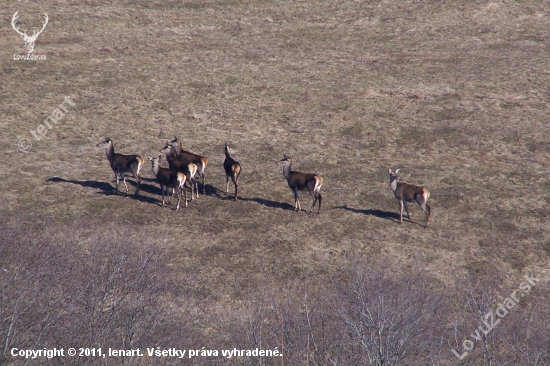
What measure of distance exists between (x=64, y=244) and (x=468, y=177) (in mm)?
17123

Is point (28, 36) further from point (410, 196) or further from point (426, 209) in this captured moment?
point (426, 209)

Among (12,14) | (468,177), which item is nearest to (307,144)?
(468,177)

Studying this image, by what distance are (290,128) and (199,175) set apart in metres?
7.72

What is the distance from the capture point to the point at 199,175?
25.8m

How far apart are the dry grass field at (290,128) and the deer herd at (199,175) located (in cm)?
72

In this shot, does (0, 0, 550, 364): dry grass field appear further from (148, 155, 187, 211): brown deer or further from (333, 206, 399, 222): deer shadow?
(148, 155, 187, 211): brown deer

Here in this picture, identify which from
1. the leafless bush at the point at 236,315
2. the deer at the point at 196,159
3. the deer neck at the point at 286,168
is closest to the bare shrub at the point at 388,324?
the leafless bush at the point at 236,315

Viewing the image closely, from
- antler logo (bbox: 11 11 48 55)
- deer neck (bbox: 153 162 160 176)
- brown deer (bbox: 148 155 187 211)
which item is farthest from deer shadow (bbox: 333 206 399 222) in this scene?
antler logo (bbox: 11 11 48 55)

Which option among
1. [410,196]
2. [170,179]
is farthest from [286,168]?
[410,196]

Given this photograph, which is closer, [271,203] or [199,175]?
[271,203]

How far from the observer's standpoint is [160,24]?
4391 cm

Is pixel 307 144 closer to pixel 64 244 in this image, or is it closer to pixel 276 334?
pixel 64 244

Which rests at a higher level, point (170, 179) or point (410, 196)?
point (170, 179)

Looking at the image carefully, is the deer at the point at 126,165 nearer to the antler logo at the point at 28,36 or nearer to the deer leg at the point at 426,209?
the deer leg at the point at 426,209
